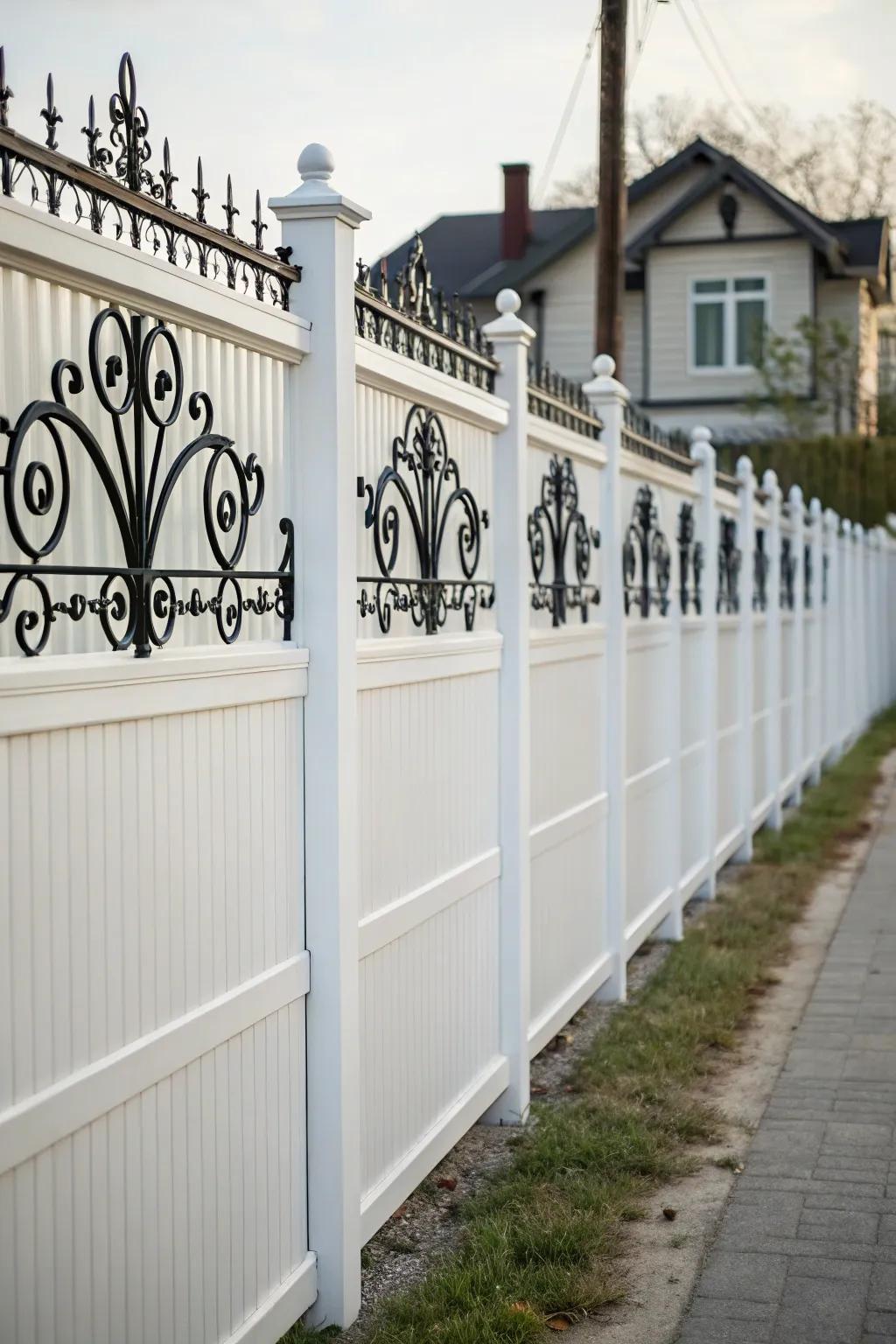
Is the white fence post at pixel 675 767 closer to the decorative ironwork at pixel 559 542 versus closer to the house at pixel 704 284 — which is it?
the decorative ironwork at pixel 559 542

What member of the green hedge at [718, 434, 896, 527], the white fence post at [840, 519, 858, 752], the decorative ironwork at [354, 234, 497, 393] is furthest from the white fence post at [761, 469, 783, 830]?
the green hedge at [718, 434, 896, 527]

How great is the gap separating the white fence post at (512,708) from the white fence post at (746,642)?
5.60 meters

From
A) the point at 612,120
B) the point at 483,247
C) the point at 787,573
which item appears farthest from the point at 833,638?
the point at 483,247

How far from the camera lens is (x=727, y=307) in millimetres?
29328

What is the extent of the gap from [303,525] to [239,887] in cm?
86

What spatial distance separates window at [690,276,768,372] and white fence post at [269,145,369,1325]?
26.5 meters

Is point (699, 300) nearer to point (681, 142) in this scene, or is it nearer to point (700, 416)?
point (700, 416)

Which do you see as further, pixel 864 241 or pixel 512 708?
pixel 864 241

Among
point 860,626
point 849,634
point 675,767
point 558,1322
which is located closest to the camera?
point 558,1322

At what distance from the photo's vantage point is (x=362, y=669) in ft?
13.1

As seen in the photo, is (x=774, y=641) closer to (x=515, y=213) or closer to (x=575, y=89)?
(x=575, y=89)

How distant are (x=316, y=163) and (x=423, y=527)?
47.2 inches

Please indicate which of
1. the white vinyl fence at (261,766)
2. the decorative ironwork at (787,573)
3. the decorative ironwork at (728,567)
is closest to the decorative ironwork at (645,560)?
the white vinyl fence at (261,766)

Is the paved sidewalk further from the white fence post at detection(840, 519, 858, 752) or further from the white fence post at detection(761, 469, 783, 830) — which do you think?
the white fence post at detection(840, 519, 858, 752)
